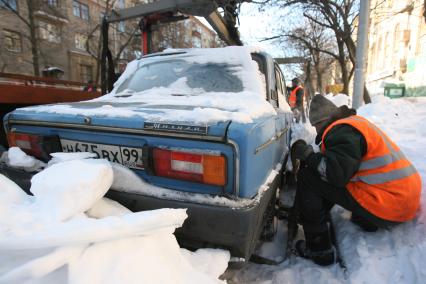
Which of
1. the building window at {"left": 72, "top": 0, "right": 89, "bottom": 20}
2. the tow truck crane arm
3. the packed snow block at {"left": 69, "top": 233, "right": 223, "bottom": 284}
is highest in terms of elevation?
the building window at {"left": 72, "top": 0, "right": 89, "bottom": 20}

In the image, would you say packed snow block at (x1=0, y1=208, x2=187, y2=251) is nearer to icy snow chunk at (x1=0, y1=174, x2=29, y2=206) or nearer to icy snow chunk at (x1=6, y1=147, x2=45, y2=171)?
icy snow chunk at (x1=0, y1=174, x2=29, y2=206)

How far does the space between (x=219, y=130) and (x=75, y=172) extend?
75 cm

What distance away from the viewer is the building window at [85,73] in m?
25.9

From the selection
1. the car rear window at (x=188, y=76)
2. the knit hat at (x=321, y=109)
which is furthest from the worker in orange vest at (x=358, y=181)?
the car rear window at (x=188, y=76)

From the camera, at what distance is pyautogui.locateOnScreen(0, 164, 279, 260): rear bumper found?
1524 mm

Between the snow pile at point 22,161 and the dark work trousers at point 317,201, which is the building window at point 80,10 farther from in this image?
the dark work trousers at point 317,201

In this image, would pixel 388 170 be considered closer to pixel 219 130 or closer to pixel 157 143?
pixel 219 130

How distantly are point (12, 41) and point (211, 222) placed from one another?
2422cm

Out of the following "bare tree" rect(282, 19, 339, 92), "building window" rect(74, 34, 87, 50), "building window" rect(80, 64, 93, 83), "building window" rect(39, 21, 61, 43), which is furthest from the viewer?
"building window" rect(80, 64, 93, 83)

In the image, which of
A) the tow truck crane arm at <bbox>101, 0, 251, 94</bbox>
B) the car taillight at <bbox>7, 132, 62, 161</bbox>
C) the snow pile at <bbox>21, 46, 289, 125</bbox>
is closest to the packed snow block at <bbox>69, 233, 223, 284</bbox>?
the snow pile at <bbox>21, 46, 289, 125</bbox>

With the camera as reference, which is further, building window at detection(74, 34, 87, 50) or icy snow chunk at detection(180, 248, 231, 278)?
building window at detection(74, 34, 87, 50)

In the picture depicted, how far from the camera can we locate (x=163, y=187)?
5.58 feet

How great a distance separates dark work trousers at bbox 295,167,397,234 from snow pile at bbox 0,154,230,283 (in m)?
1.05

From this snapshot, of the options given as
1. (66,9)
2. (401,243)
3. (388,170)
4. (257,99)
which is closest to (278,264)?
(401,243)
